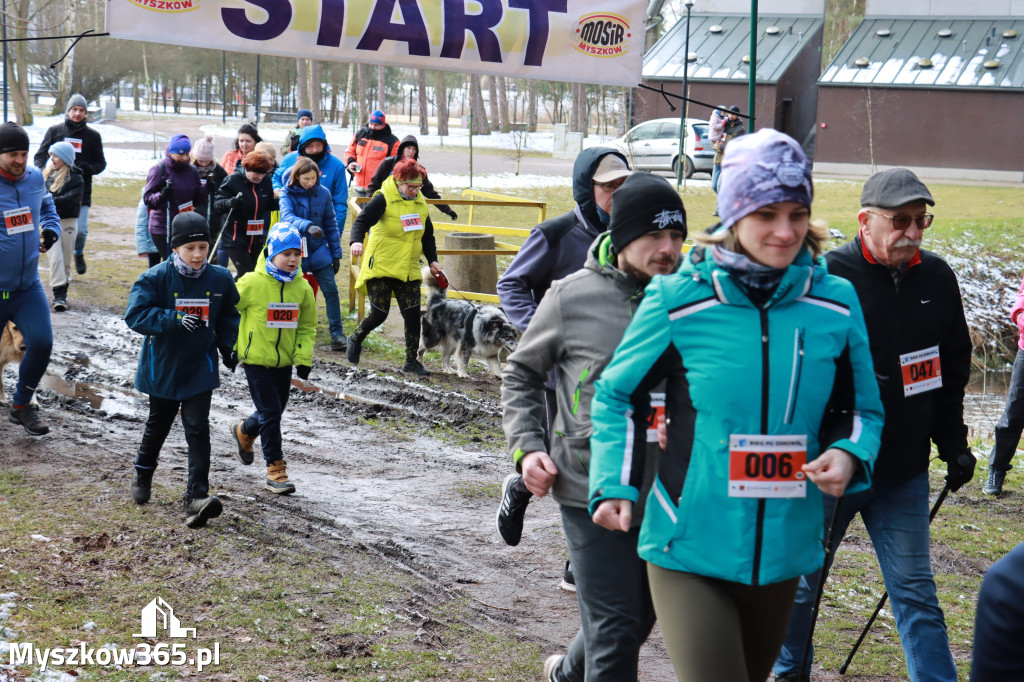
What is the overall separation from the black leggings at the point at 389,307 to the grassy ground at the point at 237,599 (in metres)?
4.37

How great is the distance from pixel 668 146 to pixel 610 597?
28.5m

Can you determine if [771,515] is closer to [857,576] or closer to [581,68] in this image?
[857,576]

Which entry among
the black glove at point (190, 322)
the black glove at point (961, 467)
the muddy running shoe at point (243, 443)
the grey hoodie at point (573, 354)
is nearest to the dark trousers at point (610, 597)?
the grey hoodie at point (573, 354)

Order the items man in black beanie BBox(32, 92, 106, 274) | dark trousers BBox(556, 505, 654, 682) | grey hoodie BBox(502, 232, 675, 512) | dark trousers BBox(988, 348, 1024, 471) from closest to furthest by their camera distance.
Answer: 1. dark trousers BBox(556, 505, 654, 682)
2. grey hoodie BBox(502, 232, 675, 512)
3. dark trousers BBox(988, 348, 1024, 471)
4. man in black beanie BBox(32, 92, 106, 274)

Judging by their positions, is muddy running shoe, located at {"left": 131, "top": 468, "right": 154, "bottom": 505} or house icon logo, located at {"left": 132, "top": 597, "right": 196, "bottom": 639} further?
muddy running shoe, located at {"left": 131, "top": 468, "right": 154, "bottom": 505}

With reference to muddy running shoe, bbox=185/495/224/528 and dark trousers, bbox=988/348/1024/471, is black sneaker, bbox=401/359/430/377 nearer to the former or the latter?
muddy running shoe, bbox=185/495/224/528

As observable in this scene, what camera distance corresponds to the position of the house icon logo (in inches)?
179

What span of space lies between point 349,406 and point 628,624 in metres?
6.05

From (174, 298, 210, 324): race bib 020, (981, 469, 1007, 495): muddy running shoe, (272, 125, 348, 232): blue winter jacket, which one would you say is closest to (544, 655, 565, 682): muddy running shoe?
(174, 298, 210, 324): race bib 020

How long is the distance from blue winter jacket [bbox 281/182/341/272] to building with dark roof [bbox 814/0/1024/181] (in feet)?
88.2

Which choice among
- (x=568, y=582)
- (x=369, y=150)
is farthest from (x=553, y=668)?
(x=369, y=150)

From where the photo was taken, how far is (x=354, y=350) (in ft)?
34.1

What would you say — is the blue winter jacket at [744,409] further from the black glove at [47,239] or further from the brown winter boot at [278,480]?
the black glove at [47,239]

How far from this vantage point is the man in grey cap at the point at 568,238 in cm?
478
